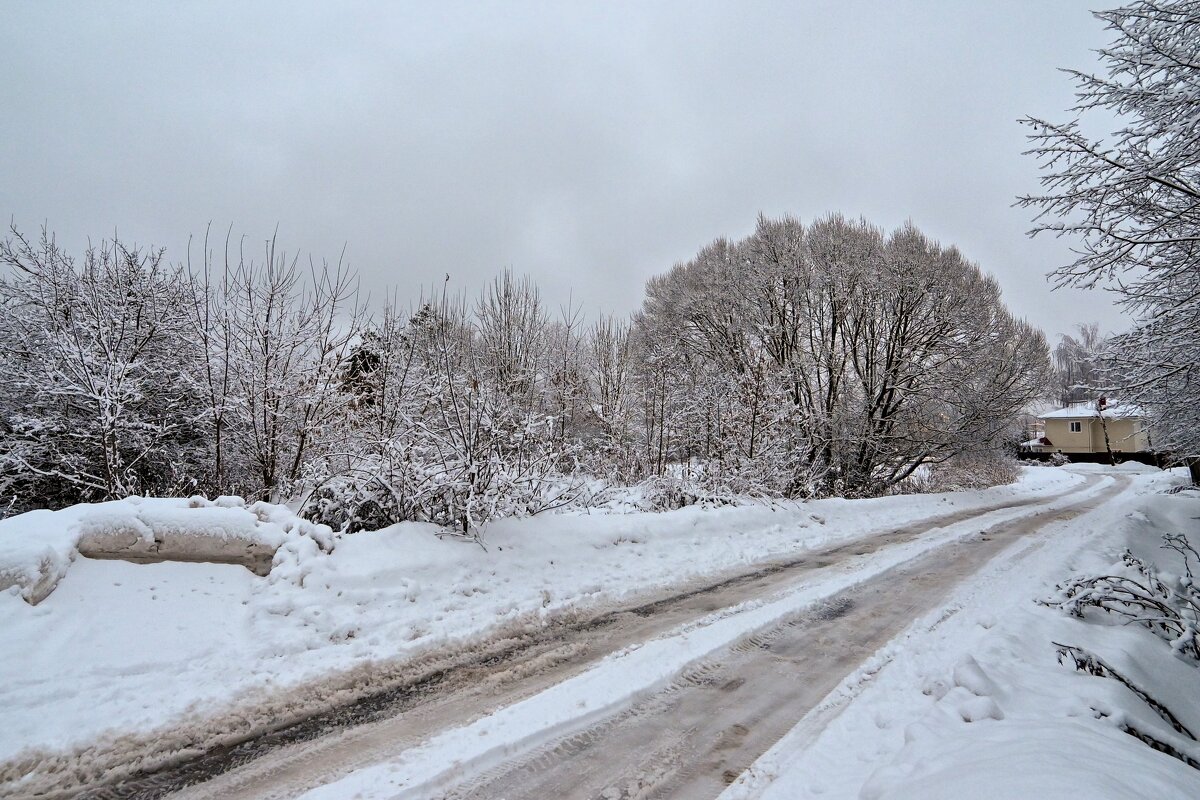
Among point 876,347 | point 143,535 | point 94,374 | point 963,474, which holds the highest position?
point 876,347

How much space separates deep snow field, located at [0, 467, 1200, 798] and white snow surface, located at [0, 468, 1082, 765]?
0.02 meters

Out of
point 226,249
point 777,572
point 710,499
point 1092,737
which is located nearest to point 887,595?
point 777,572

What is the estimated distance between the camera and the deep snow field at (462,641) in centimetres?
276

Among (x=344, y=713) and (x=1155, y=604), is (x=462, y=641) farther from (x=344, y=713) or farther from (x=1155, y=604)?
(x=1155, y=604)

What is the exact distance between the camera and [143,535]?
4.77 m

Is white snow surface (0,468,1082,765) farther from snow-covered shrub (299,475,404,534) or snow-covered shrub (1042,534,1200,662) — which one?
snow-covered shrub (1042,534,1200,662)

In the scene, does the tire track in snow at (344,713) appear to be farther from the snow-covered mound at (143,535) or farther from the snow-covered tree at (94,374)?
the snow-covered tree at (94,374)

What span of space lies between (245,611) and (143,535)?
1.20 m

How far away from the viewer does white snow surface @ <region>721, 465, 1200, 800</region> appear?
2271mm

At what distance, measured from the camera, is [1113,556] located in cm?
780

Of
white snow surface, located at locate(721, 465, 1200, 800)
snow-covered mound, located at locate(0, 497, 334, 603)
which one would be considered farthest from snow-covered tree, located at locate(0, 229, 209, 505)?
white snow surface, located at locate(721, 465, 1200, 800)

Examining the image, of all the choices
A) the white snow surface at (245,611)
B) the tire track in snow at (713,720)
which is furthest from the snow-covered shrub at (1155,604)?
the white snow surface at (245,611)

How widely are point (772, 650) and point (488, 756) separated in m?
2.74

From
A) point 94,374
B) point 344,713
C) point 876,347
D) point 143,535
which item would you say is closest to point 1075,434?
point 876,347
